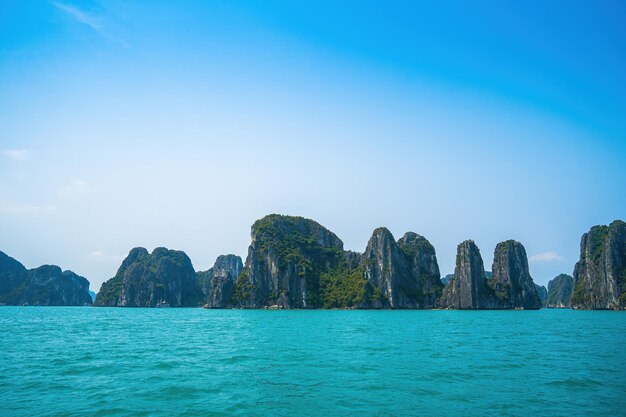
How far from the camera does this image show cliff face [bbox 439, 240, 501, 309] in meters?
180

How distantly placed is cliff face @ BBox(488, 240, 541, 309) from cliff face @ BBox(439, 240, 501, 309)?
17.2ft

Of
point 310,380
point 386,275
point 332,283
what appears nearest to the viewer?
point 310,380

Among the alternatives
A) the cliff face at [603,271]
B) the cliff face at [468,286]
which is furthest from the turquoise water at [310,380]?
the cliff face at [603,271]

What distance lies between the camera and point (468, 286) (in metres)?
180

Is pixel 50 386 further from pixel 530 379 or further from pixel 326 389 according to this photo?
pixel 530 379

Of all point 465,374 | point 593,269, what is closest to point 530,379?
point 465,374

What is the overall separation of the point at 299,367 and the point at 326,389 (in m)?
6.29

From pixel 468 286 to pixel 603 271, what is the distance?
53386 millimetres

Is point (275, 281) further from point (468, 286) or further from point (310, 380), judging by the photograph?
point (310, 380)

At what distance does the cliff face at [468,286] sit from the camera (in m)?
180

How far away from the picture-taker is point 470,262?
184000 millimetres

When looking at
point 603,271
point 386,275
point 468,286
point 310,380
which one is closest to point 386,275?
point 386,275

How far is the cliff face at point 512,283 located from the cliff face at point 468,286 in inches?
206

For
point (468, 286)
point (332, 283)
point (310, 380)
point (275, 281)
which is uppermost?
point (275, 281)
